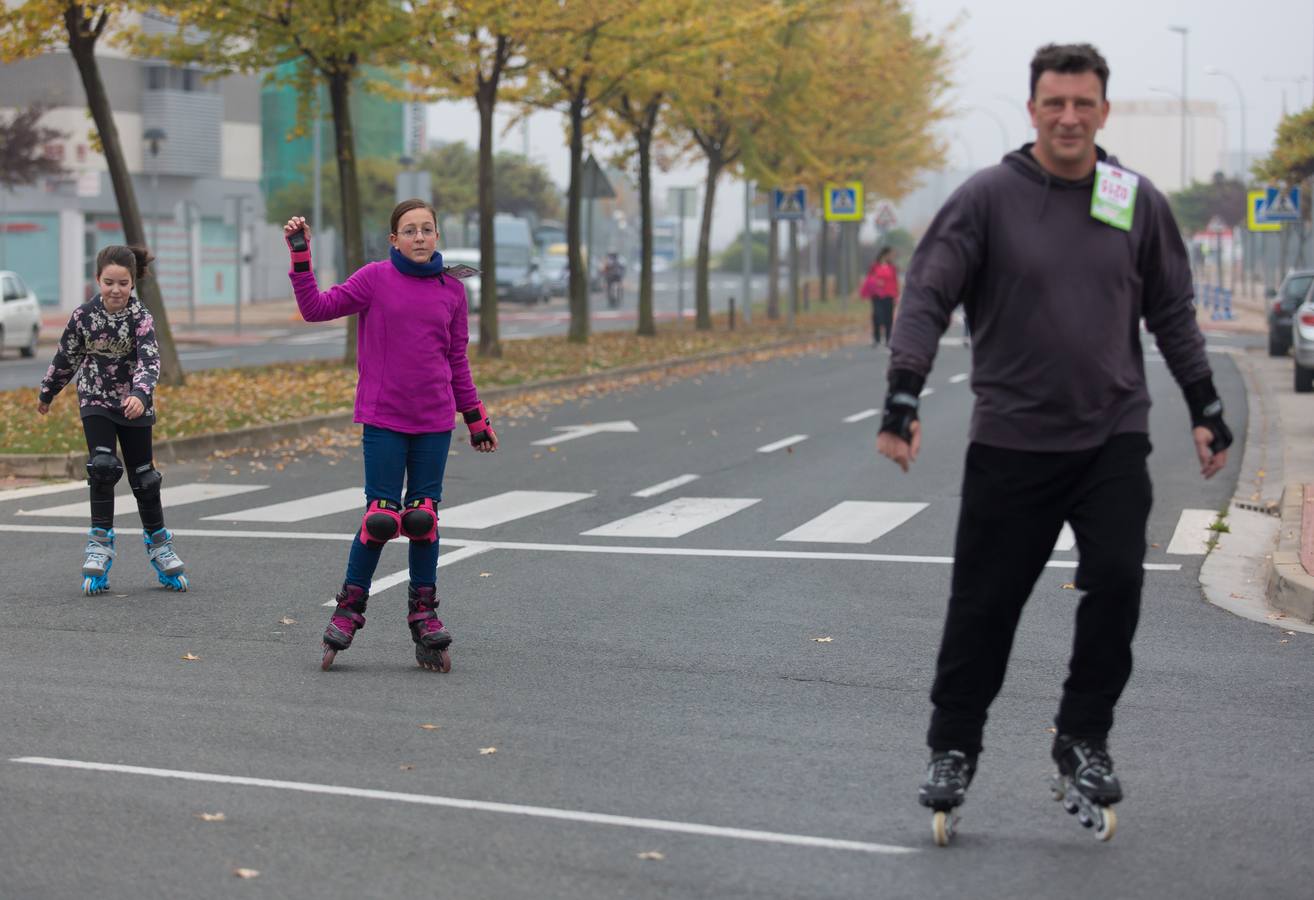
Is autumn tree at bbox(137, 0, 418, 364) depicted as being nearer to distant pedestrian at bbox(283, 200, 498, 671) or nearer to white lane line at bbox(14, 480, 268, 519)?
white lane line at bbox(14, 480, 268, 519)

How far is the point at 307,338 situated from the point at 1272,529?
31.9 metres

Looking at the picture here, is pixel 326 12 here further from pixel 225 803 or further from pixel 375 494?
pixel 225 803

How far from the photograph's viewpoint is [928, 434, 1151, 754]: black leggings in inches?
196

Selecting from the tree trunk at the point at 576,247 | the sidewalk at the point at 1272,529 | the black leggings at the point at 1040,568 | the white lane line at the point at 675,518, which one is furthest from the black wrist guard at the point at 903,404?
the tree trunk at the point at 576,247

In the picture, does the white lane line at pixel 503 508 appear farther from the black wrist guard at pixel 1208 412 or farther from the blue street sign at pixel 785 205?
Answer: the blue street sign at pixel 785 205

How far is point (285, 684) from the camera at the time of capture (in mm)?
7137

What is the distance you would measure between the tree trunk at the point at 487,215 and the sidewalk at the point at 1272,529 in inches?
434

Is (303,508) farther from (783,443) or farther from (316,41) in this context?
(316,41)

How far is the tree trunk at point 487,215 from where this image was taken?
28.6m

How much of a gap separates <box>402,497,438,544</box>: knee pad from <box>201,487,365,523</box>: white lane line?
518cm

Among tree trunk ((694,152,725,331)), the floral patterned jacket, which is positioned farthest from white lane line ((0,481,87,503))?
tree trunk ((694,152,725,331))

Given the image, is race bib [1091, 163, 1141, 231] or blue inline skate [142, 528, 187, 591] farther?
blue inline skate [142, 528, 187, 591]

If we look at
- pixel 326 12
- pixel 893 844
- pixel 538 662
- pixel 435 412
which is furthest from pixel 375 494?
pixel 326 12

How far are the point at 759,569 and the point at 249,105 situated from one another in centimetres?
5826
